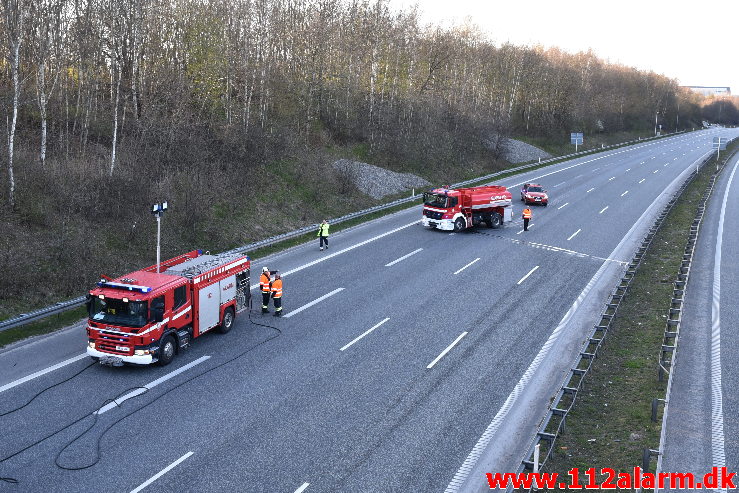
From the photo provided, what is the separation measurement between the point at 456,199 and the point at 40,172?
19.7 meters

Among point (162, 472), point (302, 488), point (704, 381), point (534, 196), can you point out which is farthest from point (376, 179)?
point (302, 488)

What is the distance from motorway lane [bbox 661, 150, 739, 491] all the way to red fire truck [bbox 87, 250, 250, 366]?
11.7 metres

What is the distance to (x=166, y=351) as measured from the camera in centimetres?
1608

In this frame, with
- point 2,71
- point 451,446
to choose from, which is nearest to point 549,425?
point 451,446

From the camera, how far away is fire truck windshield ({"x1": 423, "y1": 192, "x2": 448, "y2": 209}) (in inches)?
1310

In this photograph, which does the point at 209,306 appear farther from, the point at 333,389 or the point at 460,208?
the point at 460,208

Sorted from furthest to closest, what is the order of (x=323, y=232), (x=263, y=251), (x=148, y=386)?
(x=323, y=232), (x=263, y=251), (x=148, y=386)

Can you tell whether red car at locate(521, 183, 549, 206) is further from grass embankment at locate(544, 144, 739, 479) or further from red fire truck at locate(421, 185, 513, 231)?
grass embankment at locate(544, 144, 739, 479)

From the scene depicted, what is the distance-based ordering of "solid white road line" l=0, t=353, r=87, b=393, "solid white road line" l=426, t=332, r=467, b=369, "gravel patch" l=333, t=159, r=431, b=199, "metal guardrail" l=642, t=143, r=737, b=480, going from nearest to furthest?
"metal guardrail" l=642, t=143, r=737, b=480, "solid white road line" l=0, t=353, r=87, b=393, "solid white road line" l=426, t=332, r=467, b=369, "gravel patch" l=333, t=159, r=431, b=199

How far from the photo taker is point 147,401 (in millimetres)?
14188

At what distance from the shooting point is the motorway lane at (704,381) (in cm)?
1226

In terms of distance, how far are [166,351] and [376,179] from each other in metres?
27.9

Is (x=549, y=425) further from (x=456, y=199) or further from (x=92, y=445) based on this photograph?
(x=456, y=199)

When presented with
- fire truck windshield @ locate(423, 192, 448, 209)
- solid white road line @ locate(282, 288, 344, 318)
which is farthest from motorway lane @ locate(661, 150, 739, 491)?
fire truck windshield @ locate(423, 192, 448, 209)
